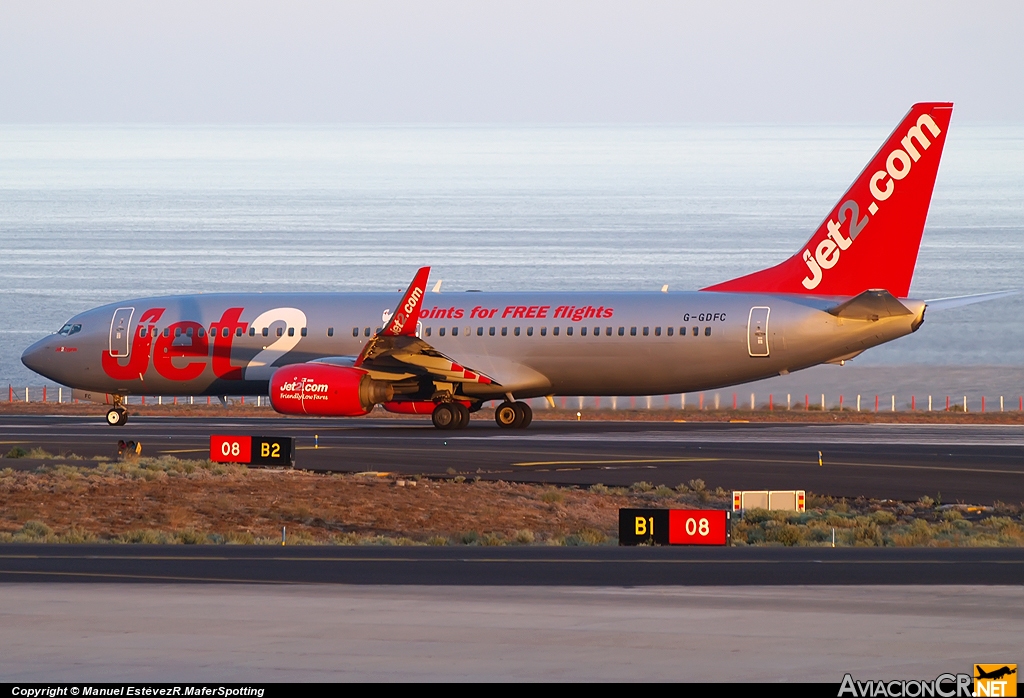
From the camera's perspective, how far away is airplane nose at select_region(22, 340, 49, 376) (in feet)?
147

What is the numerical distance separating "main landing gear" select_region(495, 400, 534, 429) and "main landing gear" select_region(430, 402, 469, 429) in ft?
4.00

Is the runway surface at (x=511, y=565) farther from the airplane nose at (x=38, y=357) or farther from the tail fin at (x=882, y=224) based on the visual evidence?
the airplane nose at (x=38, y=357)

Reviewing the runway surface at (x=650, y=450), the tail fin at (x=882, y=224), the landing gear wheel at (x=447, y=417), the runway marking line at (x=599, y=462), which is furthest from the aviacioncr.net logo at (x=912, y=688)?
the landing gear wheel at (x=447, y=417)

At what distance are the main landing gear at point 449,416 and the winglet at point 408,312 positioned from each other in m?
3.10

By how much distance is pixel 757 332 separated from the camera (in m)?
37.7

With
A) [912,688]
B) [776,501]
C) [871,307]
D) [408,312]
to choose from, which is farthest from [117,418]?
[912,688]

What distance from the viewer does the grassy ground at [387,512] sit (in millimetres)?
19953

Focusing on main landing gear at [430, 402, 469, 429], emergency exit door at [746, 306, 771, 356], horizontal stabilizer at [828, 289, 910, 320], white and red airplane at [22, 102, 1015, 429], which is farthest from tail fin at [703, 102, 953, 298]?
main landing gear at [430, 402, 469, 429]

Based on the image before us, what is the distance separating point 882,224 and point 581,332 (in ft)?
25.4

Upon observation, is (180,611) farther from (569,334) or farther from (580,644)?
(569,334)

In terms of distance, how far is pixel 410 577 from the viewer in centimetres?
1442

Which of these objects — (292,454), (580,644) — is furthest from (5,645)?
(292,454)

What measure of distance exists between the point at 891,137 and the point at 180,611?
30017 mm

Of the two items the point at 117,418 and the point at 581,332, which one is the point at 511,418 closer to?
the point at 581,332
